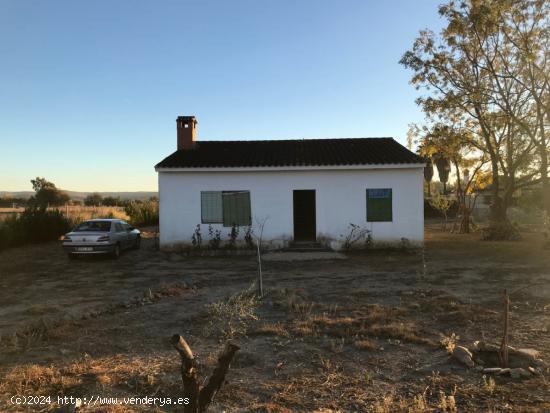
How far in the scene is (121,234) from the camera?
604 inches

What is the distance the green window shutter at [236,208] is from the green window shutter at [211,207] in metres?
0.19

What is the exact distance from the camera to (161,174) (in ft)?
52.3

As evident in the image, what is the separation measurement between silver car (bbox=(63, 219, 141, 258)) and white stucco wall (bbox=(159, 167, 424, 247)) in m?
1.67

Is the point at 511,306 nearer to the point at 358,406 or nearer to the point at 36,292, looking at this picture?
the point at 358,406

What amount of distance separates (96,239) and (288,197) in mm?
6777

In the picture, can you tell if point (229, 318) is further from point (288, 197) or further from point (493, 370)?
point (288, 197)

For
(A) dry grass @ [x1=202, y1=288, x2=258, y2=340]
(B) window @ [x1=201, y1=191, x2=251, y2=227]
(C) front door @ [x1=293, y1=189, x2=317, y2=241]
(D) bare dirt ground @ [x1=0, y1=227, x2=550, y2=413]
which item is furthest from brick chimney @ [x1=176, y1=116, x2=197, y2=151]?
(A) dry grass @ [x1=202, y1=288, x2=258, y2=340]

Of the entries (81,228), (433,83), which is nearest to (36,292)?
(81,228)

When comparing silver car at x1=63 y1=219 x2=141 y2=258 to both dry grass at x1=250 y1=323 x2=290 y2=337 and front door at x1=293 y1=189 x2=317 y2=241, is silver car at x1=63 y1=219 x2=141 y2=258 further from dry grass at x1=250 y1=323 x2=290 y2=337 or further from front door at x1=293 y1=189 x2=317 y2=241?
dry grass at x1=250 y1=323 x2=290 y2=337

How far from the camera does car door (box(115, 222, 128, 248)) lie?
49.4 feet

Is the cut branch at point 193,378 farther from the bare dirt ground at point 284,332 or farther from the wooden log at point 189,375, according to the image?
the bare dirt ground at point 284,332

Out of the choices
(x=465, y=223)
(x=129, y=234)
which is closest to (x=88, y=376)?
(x=129, y=234)

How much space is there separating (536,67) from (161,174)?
50.7 ft

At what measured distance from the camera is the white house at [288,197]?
1552 cm
